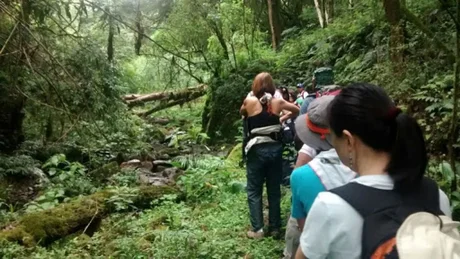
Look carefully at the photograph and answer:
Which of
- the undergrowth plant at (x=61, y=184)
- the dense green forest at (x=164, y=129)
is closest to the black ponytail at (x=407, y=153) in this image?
the dense green forest at (x=164, y=129)

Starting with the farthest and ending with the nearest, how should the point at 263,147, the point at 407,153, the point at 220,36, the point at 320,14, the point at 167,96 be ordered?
1. the point at 167,96
2. the point at 320,14
3. the point at 220,36
4. the point at 263,147
5. the point at 407,153

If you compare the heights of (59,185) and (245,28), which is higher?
(245,28)

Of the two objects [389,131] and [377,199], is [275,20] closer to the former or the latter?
[389,131]

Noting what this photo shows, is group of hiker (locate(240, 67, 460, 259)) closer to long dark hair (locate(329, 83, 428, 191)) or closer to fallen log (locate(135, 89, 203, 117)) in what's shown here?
long dark hair (locate(329, 83, 428, 191))

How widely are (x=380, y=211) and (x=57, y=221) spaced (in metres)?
5.03

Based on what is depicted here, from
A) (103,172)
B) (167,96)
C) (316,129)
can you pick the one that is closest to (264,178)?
(316,129)

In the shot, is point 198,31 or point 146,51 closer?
point 198,31

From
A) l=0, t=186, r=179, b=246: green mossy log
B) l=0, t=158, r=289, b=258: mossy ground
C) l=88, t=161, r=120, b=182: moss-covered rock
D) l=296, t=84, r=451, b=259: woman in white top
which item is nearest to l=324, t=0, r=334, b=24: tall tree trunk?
l=88, t=161, r=120, b=182: moss-covered rock

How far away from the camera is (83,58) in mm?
7703

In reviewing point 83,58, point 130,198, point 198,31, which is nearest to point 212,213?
point 130,198

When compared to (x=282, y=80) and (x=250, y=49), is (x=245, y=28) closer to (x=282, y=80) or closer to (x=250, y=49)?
(x=250, y=49)

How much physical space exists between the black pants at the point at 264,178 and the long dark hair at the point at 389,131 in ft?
12.4

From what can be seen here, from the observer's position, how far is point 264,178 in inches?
218

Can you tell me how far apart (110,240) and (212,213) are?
1.70 meters
